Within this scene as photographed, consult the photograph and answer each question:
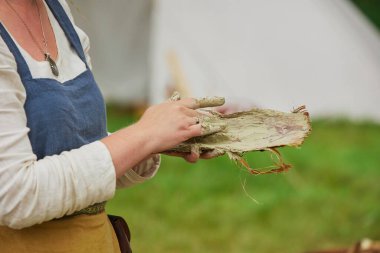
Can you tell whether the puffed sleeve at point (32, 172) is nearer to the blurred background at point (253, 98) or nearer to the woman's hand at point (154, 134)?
the woman's hand at point (154, 134)

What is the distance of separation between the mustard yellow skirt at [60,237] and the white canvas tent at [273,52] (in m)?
4.92

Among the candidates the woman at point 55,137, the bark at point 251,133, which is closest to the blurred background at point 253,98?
the bark at point 251,133

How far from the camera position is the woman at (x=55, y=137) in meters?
1.32

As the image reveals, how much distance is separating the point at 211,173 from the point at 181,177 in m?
0.21

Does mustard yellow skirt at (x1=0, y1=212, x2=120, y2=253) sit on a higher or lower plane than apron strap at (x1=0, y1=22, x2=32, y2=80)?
lower

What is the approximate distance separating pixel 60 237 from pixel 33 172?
23 cm

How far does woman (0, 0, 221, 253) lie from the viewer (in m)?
1.32

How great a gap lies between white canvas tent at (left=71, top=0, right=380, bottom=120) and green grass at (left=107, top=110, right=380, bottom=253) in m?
1.27

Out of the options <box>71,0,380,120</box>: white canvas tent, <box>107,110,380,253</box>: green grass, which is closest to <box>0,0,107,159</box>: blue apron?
<box>107,110,380,253</box>: green grass

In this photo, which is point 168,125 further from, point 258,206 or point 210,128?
point 258,206

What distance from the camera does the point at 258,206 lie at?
15.7 ft

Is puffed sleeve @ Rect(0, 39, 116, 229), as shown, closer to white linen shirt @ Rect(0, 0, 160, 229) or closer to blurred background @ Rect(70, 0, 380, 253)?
white linen shirt @ Rect(0, 0, 160, 229)

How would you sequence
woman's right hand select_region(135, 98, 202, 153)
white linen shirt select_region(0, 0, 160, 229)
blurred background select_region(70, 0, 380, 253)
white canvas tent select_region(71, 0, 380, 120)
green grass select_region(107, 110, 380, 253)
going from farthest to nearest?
white canvas tent select_region(71, 0, 380, 120)
blurred background select_region(70, 0, 380, 253)
green grass select_region(107, 110, 380, 253)
woman's right hand select_region(135, 98, 202, 153)
white linen shirt select_region(0, 0, 160, 229)

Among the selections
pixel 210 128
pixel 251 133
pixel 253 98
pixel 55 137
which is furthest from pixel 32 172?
pixel 253 98
